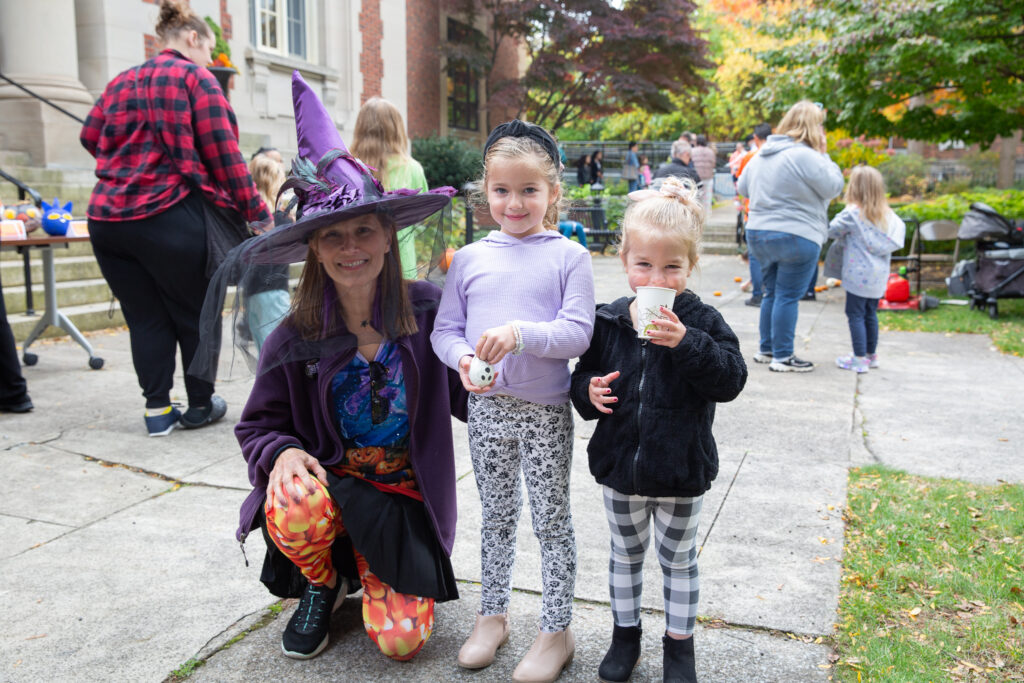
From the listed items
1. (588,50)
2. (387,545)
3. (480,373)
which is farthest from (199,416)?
(588,50)

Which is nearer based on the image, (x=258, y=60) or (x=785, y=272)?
(x=785, y=272)

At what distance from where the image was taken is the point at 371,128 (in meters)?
5.06

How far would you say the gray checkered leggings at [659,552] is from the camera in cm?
242

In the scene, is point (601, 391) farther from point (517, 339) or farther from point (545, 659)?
point (545, 659)

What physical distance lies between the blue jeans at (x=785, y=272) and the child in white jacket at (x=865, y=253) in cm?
Result: 34

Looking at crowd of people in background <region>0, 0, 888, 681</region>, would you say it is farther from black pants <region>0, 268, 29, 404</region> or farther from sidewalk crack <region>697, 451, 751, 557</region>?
black pants <region>0, 268, 29, 404</region>

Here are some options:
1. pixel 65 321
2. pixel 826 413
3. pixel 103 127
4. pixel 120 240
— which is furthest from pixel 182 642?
pixel 65 321

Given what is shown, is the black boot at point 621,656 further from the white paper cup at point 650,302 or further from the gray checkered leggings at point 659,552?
the white paper cup at point 650,302

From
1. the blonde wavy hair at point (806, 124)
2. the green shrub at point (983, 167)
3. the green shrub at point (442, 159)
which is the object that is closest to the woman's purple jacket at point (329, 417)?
the blonde wavy hair at point (806, 124)

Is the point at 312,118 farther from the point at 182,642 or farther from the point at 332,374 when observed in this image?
the point at 182,642

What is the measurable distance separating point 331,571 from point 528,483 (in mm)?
745

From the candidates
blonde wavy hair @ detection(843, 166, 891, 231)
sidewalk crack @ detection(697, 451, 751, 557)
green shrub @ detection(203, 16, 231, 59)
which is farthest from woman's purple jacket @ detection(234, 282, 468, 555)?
green shrub @ detection(203, 16, 231, 59)

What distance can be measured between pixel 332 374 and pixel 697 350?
1139mm

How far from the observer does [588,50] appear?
22078 millimetres
